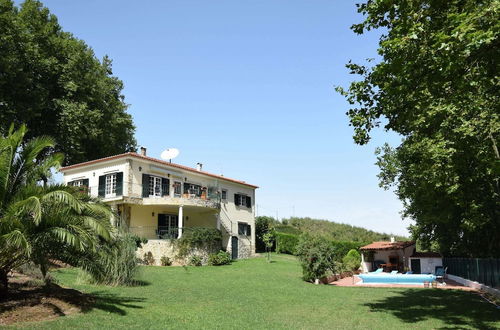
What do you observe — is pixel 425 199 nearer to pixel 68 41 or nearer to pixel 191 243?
pixel 191 243

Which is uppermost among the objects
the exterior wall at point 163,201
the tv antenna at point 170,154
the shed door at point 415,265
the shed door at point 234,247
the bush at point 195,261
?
the tv antenna at point 170,154

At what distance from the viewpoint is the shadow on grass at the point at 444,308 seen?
1177 cm

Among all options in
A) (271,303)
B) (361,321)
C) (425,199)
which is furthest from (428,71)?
(425,199)

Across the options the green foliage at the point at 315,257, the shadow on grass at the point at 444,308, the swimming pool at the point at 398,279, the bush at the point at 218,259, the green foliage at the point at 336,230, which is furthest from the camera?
the green foliage at the point at 336,230

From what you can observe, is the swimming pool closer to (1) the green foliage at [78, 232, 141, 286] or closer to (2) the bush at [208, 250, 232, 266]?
(2) the bush at [208, 250, 232, 266]

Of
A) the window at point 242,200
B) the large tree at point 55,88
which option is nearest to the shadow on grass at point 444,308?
the window at point 242,200

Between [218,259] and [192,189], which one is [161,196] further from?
[218,259]

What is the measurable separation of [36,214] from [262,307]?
25.1 feet

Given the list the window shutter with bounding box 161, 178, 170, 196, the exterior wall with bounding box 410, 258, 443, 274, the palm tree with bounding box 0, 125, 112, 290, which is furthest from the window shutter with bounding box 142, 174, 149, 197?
the exterior wall with bounding box 410, 258, 443, 274

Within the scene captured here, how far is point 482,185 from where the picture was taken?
18125mm

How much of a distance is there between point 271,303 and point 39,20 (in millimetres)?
31329

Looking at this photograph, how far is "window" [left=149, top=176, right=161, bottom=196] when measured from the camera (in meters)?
31.7

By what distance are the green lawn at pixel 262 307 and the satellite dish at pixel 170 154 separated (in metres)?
15.6

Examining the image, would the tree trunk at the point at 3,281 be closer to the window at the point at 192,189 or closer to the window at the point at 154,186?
the window at the point at 154,186
